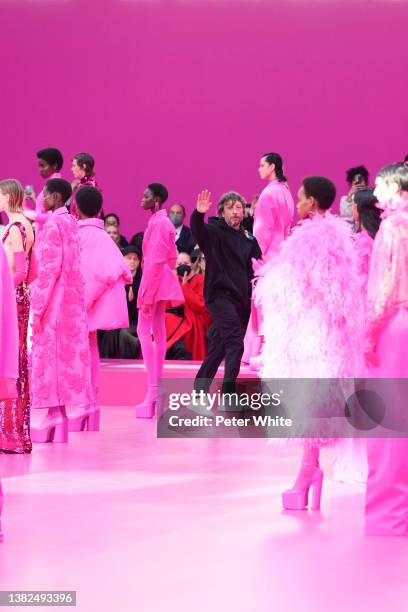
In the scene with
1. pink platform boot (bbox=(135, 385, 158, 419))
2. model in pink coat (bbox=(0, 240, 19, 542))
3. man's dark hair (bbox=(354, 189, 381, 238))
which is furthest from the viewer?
pink platform boot (bbox=(135, 385, 158, 419))

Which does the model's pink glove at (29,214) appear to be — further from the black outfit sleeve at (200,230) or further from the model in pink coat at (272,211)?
the model in pink coat at (272,211)

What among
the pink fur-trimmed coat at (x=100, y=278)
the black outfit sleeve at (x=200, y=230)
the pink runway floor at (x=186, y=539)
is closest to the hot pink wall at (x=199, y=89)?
the black outfit sleeve at (x=200, y=230)

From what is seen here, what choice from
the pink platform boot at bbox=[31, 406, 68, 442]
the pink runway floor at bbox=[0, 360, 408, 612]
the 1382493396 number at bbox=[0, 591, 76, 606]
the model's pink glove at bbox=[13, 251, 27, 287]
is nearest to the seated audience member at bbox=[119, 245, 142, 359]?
the pink platform boot at bbox=[31, 406, 68, 442]

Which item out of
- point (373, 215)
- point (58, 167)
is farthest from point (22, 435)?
point (373, 215)

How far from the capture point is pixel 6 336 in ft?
14.0

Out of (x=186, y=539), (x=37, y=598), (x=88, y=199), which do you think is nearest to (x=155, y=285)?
(x=88, y=199)

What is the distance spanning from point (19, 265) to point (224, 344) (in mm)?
2030

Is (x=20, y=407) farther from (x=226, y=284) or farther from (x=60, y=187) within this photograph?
(x=226, y=284)

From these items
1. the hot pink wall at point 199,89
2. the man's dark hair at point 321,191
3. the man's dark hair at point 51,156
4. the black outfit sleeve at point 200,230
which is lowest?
the black outfit sleeve at point 200,230

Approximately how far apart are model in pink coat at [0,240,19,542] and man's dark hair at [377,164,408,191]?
4.66 feet

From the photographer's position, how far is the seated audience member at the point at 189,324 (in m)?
10.5

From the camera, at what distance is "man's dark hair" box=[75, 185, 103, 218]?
762cm

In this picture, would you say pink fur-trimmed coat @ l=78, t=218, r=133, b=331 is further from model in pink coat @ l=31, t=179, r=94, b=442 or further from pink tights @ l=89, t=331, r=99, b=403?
model in pink coat @ l=31, t=179, r=94, b=442

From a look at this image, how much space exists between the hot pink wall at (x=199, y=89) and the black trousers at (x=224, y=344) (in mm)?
5227
